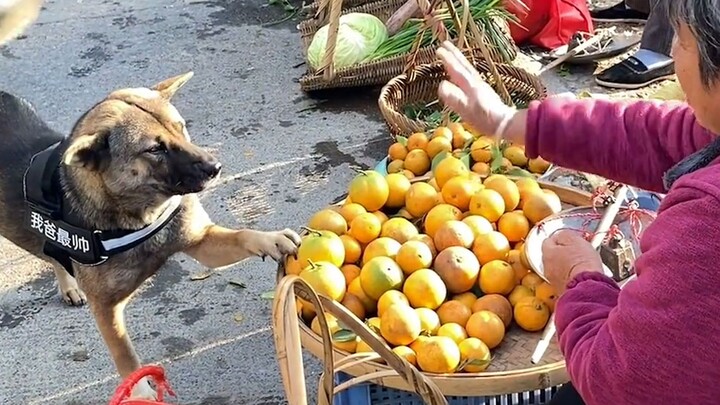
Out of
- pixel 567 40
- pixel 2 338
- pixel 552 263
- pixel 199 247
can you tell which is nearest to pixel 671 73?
pixel 567 40

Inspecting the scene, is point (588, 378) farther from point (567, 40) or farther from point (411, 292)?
point (567, 40)

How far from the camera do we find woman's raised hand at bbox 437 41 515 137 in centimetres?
204

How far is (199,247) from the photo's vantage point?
3070 mm

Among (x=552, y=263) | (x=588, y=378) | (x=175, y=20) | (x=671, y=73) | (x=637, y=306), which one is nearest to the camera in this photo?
(x=637, y=306)

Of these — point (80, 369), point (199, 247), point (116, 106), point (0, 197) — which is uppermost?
point (116, 106)

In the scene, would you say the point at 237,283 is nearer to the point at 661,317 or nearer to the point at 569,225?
the point at 569,225

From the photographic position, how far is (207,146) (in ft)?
14.8

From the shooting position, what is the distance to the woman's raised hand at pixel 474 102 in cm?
204

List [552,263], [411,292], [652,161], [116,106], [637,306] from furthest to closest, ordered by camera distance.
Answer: [116,106], [411,292], [652,161], [552,263], [637,306]

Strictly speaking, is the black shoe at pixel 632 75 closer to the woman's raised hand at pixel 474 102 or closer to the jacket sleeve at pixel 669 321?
the woman's raised hand at pixel 474 102

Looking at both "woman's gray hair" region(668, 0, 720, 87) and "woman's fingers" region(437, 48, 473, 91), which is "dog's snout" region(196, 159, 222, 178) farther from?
"woman's gray hair" region(668, 0, 720, 87)

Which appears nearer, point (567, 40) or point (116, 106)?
point (116, 106)

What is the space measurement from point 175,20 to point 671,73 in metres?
3.43

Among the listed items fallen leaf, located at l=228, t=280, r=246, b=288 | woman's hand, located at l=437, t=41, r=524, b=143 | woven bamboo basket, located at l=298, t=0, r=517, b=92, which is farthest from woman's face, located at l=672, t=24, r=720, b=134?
woven bamboo basket, located at l=298, t=0, r=517, b=92
